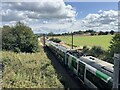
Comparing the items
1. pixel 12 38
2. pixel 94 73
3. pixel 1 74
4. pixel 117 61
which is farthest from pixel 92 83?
pixel 12 38

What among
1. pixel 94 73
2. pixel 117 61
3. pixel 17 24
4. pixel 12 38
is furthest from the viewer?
pixel 17 24

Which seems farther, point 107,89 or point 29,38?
point 29,38

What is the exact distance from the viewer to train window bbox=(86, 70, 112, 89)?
15189 mm

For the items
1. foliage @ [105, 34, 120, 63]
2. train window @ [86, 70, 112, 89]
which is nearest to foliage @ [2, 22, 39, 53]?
foliage @ [105, 34, 120, 63]

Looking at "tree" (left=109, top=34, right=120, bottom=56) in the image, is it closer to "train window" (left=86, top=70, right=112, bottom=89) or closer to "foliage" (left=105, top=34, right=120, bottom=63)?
"foliage" (left=105, top=34, right=120, bottom=63)

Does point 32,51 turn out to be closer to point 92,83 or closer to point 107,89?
point 92,83

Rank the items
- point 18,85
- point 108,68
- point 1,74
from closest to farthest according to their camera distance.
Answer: point 108,68, point 18,85, point 1,74

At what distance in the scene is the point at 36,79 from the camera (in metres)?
21.6

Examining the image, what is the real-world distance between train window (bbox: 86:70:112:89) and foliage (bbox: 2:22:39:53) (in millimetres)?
31968

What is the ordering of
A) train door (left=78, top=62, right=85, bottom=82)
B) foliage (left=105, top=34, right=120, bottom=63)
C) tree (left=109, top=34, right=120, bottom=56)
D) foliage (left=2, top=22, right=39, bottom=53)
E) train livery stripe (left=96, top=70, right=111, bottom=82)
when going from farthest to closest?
foliage (left=2, top=22, right=39, bottom=53) → tree (left=109, top=34, right=120, bottom=56) → foliage (left=105, top=34, right=120, bottom=63) → train door (left=78, top=62, right=85, bottom=82) → train livery stripe (left=96, top=70, right=111, bottom=82)

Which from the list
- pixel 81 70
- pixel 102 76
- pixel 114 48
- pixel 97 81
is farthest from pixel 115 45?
pixel 102 76

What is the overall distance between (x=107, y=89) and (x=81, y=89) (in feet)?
23.9

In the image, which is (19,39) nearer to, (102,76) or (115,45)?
(115,45)

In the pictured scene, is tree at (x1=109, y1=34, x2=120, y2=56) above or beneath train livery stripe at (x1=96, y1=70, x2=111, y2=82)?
beneath
